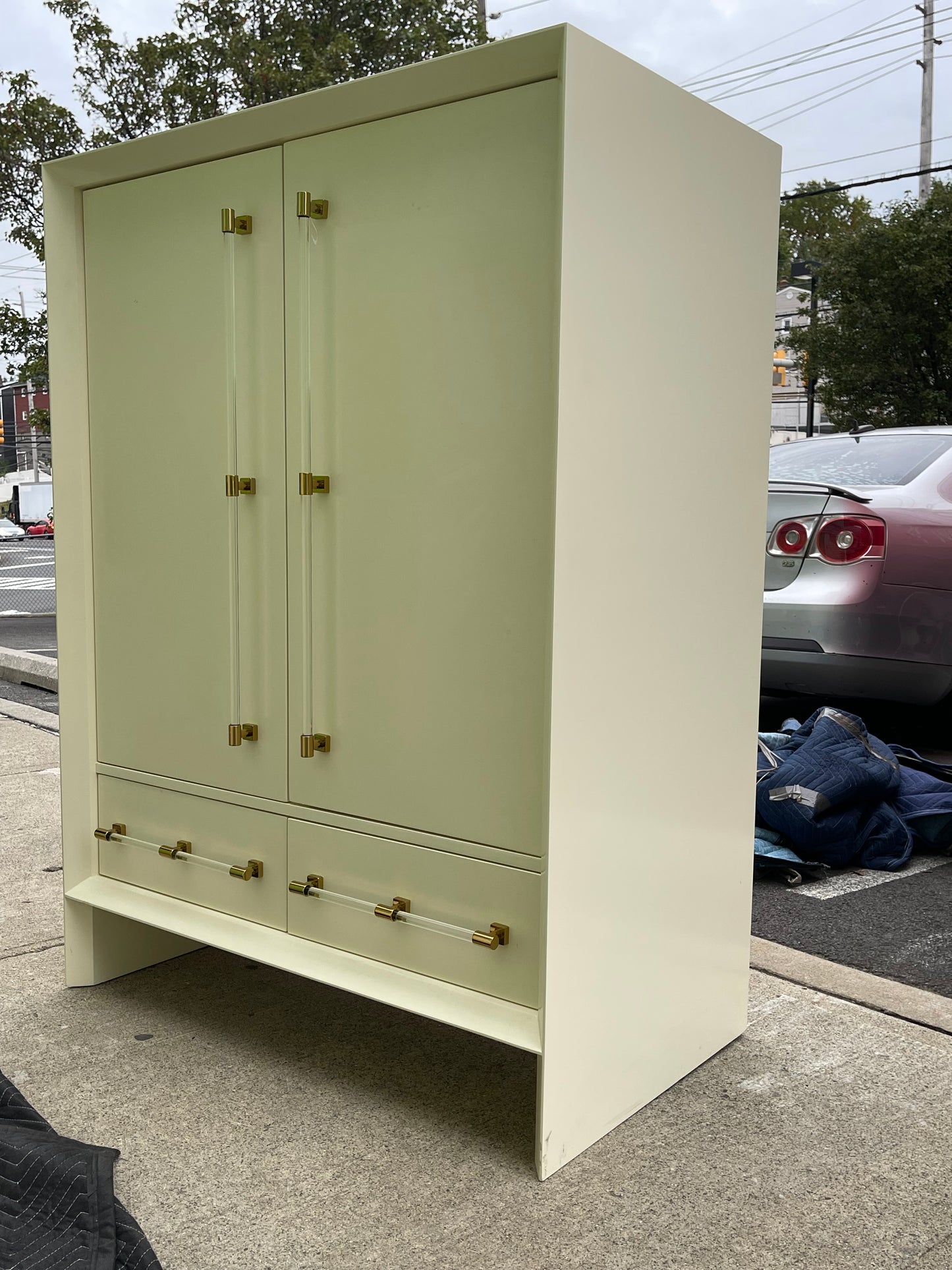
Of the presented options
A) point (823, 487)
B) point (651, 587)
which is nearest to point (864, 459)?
point (823, 487)

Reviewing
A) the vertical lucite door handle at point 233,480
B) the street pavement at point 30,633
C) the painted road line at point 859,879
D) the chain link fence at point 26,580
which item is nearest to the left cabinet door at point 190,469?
the vertical lucite door handle at point 233,480

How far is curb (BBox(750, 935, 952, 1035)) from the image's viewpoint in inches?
115

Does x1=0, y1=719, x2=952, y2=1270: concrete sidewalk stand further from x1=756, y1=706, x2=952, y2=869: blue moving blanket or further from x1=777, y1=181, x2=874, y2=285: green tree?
x1=777, y1=181, x2=874, y2=285: green tree

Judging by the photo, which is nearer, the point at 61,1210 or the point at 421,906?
the point at 61,1210

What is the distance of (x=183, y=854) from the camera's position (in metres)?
2.88

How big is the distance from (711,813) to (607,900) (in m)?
0.45

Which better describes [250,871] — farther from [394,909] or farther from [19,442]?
[19,442]

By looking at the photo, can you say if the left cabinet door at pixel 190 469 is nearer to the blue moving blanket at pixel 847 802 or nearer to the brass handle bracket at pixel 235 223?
the brass handle bracket at pixel 235 223

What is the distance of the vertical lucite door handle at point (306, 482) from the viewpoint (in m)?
2.49

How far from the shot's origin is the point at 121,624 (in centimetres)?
298

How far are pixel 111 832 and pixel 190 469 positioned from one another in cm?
99

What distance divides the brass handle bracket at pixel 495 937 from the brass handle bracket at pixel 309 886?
460 mm

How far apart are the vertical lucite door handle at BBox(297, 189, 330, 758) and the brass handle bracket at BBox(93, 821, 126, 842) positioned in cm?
73

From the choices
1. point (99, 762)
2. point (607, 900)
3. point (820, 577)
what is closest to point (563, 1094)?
point (607, 900)
